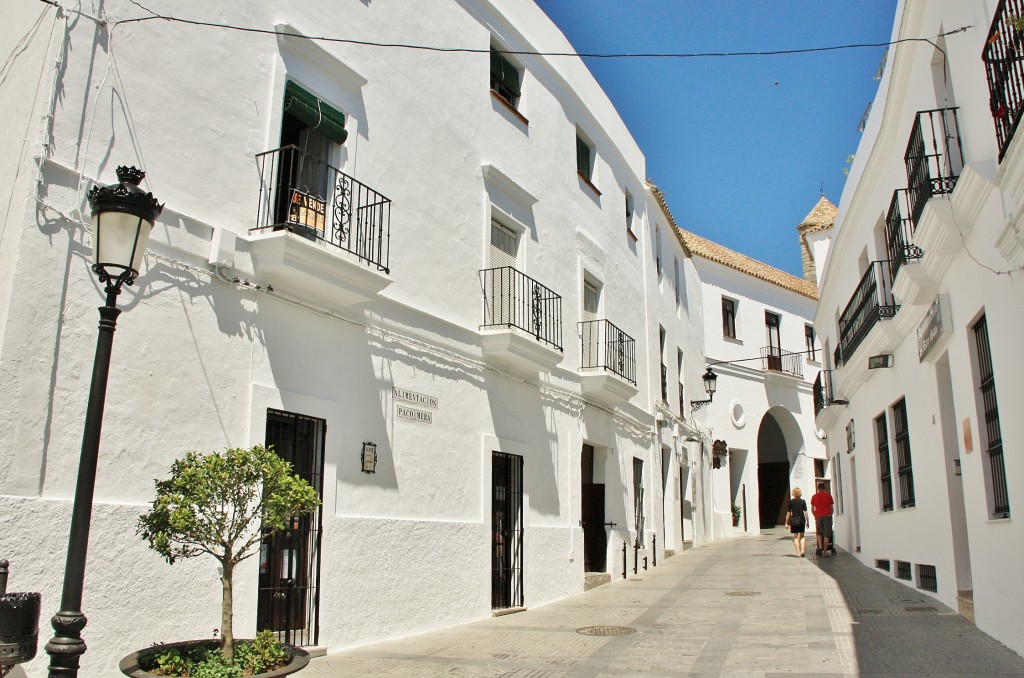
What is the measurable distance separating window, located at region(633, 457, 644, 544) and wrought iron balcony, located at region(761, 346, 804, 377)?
39.6ft

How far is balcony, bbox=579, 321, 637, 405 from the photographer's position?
13039 mm

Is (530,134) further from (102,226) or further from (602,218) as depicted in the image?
(102,226)

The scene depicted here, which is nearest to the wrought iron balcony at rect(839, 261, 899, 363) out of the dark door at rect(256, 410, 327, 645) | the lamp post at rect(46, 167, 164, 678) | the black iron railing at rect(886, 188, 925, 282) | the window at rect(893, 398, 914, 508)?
the black iron railing at rect(886, 188, 925, 282)

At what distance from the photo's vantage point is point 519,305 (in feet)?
36.9

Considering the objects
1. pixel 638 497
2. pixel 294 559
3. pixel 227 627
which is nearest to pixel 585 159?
pixel 638 497

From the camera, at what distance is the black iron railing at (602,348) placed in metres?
13.4

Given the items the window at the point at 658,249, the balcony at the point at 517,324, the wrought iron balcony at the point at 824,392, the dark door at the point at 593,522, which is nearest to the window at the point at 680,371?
the window at the point at 658,249

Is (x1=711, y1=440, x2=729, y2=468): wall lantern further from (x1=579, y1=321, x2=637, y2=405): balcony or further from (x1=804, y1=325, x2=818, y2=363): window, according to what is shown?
(x1=579, y1=321, x2=637, y2=405): balcony

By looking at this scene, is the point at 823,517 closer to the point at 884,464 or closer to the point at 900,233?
the point at 884,464

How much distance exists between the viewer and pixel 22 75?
20.2 ft

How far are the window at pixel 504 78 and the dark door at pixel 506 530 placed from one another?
17.0 feet

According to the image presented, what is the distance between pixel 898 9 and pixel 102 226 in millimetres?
8896

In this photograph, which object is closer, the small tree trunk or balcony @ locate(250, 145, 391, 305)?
the small tree trunk

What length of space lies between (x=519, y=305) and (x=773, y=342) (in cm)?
1870
